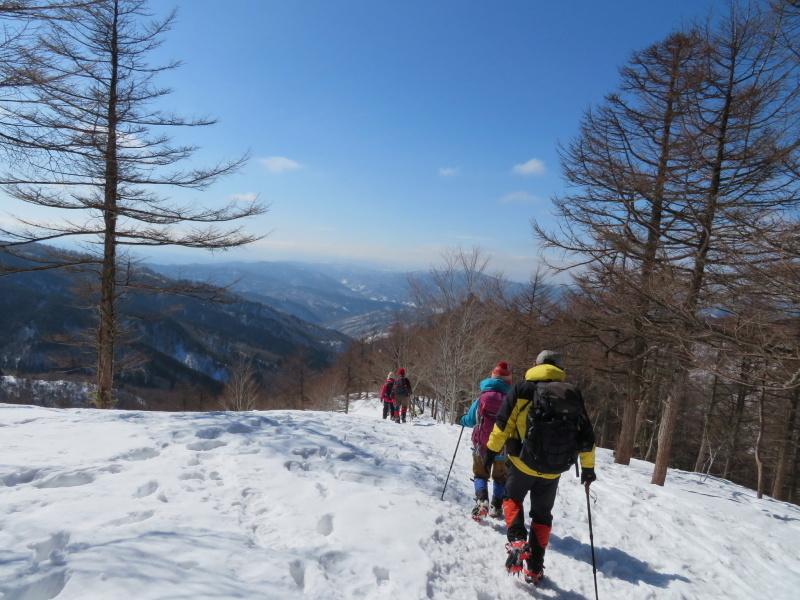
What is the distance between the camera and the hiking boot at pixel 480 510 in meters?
4.43

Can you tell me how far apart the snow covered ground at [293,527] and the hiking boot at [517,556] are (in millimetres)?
100

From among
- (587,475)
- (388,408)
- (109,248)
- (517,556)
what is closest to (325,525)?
(517,556)

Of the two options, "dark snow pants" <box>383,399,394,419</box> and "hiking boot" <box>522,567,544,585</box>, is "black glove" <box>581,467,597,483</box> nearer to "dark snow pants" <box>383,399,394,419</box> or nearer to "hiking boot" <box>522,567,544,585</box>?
"hiking boot" <box>522,567,544,585</box>

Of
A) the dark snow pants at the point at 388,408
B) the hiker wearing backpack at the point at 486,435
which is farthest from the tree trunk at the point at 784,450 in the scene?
the hiker wearing backpack at the point at 486,435

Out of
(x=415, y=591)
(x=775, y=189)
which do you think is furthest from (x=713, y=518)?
(x=775, y=189)

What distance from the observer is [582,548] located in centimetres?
430

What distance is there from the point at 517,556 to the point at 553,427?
1295 millimetres

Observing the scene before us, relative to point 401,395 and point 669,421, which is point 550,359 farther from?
point 401,395

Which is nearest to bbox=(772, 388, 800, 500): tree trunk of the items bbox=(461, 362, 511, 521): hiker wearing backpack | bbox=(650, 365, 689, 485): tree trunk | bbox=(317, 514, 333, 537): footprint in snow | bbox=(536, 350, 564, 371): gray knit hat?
bbox=(650, 365, 689, 485): tree trunk

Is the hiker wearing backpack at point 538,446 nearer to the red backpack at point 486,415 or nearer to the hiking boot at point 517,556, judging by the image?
the hiking boot at point 517,556

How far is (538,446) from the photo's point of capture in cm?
349

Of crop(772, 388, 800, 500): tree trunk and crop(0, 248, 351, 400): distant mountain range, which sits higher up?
crop(772, 388, 800, 500): tree trunk

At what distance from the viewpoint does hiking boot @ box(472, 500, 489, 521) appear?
4.43 metres

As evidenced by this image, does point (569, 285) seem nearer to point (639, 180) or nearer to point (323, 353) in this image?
point (639, 180)
